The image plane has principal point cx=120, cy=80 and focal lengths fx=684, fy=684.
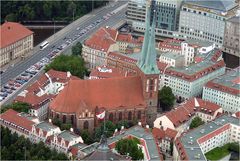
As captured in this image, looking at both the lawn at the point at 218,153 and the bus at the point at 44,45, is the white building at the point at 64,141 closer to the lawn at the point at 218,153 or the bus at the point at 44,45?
the lawn at the point at 218,153

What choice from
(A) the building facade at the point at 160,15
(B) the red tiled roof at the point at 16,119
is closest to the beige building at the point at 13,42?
(A) the building facade at the point at 160,15

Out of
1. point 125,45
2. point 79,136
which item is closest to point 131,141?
point 79,136

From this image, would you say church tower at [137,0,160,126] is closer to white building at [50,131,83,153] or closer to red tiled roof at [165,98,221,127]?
red tiled roof at [165,98,221,127]

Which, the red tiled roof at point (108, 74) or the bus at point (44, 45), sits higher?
the red tiled roof at point (108, 74)

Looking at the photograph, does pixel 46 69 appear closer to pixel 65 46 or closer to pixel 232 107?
pixel 65 46

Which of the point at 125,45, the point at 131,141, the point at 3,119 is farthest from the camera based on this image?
the point at 125,45

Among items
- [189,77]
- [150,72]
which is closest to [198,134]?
[150,72]
